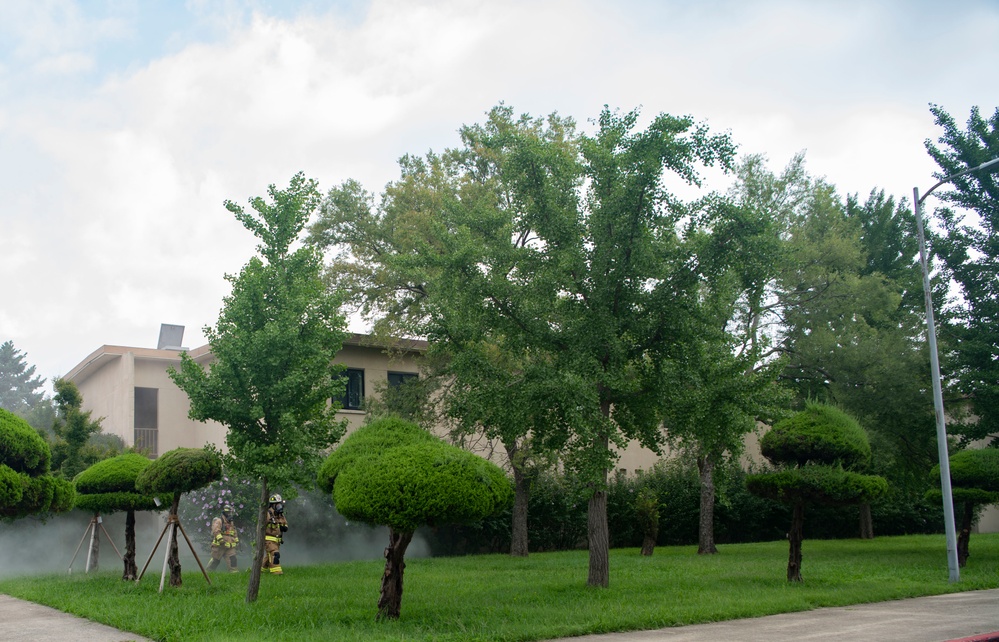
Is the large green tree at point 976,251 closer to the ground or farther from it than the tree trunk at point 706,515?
farther from it

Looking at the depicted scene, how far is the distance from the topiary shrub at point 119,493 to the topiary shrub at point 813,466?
12.2m

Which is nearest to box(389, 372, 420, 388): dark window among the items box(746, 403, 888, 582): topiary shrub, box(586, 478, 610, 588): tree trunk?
box(586, 478, 610, 588): tree trunk

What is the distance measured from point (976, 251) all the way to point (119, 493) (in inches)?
868

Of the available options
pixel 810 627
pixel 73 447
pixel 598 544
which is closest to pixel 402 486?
pixel 810 627

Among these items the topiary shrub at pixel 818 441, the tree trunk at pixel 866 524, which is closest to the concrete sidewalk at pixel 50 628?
the topiary shrub at pixel 818 441

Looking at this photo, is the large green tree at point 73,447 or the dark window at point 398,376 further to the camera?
the dark window at point 398,376

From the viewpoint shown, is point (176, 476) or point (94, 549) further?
point (94, 549)

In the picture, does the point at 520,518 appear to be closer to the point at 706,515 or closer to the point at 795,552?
the point at 706,515

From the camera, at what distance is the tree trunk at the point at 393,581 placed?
12008mm

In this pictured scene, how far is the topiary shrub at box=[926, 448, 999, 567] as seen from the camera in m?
19.8

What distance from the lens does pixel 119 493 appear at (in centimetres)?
1780

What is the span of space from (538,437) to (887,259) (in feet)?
84.2

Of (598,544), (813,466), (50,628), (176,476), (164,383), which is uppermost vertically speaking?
(164,383)

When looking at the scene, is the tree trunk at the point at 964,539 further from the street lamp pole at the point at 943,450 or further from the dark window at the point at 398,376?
the dark window at the point at 398,376
